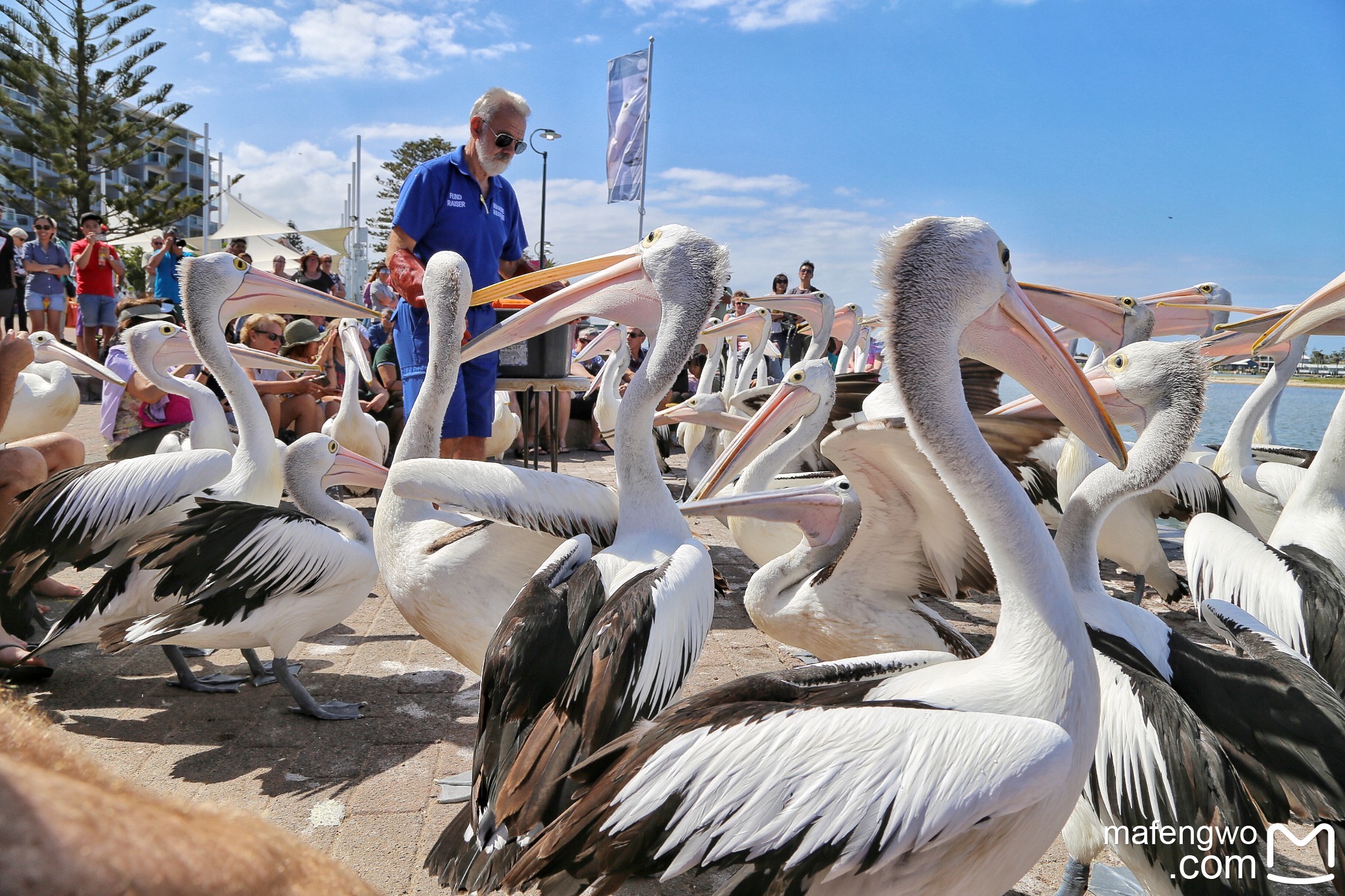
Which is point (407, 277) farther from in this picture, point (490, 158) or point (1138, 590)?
point (1138, 590)

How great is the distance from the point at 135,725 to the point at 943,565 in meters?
2.67

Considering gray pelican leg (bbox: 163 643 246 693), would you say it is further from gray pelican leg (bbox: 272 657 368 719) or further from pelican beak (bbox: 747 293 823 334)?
pelican beak (bbox: 747 293 823 334)

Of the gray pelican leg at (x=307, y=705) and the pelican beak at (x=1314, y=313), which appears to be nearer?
the gray pelican leg at (x=307, y=705)

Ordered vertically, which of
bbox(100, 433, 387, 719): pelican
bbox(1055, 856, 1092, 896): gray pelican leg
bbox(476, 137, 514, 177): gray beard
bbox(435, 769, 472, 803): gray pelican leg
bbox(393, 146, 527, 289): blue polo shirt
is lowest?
bbox(435, 769, 472, 803): gray pelican leg

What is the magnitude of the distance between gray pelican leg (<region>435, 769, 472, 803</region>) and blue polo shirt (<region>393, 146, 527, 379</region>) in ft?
5.87

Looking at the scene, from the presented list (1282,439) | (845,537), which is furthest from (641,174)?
(845,537)

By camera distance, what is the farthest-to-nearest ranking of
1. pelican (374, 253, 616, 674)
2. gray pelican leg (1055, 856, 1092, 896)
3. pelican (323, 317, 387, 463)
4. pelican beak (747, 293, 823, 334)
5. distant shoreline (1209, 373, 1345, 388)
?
1. distant shoreline (1209, 373, 1345, 388)
2. pelican beak (747, 293, 823, 334)
3. pelican (323, 317, 387, 463)
4. pelican (374, 253, 616, 674)
5. gray pelican leg (1055, 856, 1092, 896)

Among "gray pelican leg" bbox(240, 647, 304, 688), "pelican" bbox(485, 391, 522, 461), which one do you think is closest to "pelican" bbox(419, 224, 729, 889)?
"gray pelican leg" bbox(240, 647, 304, 688)

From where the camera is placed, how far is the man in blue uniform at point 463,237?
3480mm

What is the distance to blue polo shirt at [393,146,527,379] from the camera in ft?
11.5

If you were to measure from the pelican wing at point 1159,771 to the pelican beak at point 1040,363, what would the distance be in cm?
52

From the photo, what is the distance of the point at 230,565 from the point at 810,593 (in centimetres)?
192

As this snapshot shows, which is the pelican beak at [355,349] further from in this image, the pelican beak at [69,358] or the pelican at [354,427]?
the pelican beak at [69,358]

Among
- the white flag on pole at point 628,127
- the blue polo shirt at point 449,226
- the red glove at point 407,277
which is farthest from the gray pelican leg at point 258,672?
the white flag on pole at point 628,127
